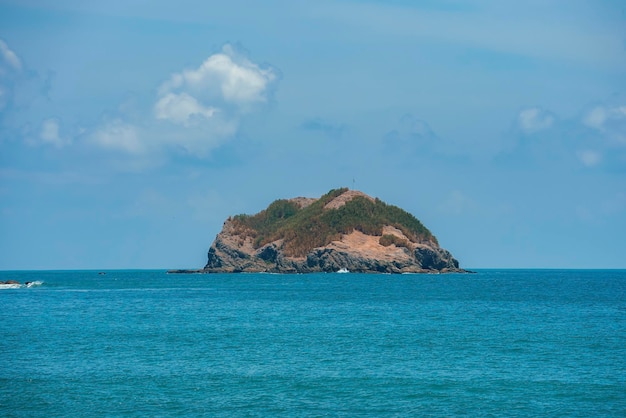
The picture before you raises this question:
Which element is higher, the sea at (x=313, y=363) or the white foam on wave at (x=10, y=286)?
the white foam on wave at (x=10, y=286)

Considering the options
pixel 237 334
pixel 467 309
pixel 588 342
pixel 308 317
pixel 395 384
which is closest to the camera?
pixel 395 384

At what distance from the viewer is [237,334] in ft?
210

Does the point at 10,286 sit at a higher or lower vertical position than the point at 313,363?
higher

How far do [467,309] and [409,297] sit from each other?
74.9 ft

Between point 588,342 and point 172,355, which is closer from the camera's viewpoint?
point 172,355

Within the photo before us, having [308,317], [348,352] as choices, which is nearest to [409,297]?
[308,317]

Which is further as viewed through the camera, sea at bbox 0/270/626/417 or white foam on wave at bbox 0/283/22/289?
white foam on wave at bbox 0/283/22/289

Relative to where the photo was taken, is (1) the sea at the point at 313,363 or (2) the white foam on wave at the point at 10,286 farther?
(2) the white foam on wave at the point at 10,286

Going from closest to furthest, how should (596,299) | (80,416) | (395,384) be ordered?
(80,416)
(395,384)
(596,299)

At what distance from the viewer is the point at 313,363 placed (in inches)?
1933

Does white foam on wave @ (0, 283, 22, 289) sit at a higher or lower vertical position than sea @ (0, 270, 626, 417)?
higher

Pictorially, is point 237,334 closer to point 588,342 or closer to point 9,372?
point 9,372

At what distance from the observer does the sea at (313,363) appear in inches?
1499

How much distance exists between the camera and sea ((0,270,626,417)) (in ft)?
125
